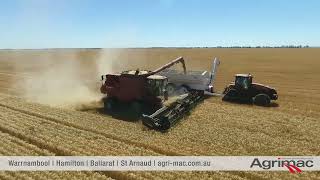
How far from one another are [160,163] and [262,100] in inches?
484

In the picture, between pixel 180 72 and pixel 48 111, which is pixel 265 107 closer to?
pixel 180 72

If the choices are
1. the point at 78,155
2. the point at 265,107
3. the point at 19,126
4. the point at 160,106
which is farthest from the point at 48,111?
the point at 265,107

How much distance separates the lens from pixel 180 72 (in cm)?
2806

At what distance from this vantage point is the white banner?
42.5 feet

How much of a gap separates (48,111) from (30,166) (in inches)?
345

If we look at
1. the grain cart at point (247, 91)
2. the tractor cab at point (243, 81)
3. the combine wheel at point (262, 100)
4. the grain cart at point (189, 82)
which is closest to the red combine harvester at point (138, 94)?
the grain cart at point (247, 91)

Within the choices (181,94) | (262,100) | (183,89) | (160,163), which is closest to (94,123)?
(160,163)

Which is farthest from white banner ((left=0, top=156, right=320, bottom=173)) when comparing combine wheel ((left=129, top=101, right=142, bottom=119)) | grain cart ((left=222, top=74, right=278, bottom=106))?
grain cart ((left=222, top=74, right=278, bottom=106))

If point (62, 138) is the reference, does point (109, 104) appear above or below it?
above

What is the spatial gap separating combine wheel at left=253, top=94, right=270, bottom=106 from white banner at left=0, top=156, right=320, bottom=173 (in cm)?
1013

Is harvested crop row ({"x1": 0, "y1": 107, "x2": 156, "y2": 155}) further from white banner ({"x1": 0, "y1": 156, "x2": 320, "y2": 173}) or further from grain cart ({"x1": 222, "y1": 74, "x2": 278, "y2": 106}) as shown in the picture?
grain cart ({"x1": 222, "y1": 74, "x2": 278, "y2": 106})

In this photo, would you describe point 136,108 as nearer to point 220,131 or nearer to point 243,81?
point 220,131

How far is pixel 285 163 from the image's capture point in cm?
1352

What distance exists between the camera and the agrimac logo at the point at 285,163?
1328 cm
